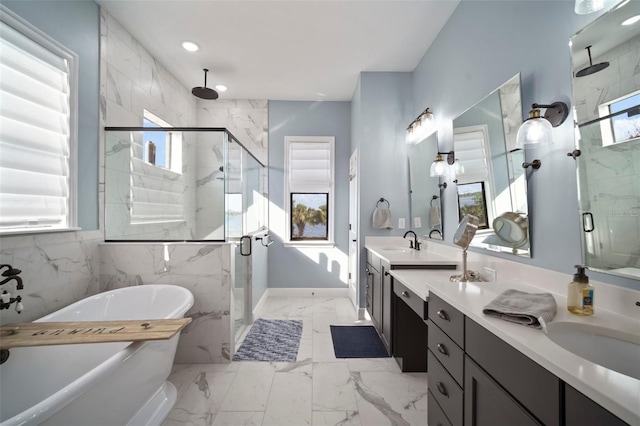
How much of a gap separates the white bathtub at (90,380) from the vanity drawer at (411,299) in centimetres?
153

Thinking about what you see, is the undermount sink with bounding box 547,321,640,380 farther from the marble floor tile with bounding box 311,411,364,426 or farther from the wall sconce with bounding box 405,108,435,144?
the wall sconce with bounding box 405,108,435,144

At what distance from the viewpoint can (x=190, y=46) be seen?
2789mm

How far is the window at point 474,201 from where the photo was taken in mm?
1819

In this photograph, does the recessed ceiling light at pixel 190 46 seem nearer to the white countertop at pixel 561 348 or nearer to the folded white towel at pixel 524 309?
the white countertop at pixel 561 348

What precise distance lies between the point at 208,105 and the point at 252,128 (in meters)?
0.76

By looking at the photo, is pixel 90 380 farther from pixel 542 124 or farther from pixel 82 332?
pixel 542 124

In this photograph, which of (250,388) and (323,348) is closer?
(250,388)

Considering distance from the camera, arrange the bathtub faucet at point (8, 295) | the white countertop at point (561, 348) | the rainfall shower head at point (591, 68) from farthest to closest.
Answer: the bathtub faucet at point (8, 295) → the rainfall shower head at point (591, 68) → the white countertop at point (561, 348)

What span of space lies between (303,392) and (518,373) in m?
1.57

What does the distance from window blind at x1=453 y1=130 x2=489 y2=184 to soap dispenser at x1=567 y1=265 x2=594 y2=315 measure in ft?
2.98

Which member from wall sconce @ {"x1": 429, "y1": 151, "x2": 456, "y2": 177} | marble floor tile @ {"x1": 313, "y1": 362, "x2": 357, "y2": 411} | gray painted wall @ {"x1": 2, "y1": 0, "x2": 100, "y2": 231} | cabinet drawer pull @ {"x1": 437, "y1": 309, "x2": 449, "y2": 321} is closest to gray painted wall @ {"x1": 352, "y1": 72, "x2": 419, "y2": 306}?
wall sconce @ {"x1": 429, "y1": 151, "x2": 456, "y2": 177}

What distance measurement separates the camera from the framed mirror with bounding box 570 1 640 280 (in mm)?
948

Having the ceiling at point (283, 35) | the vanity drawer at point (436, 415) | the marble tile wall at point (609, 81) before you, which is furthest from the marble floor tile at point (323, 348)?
the ceiling at point (283, 35)

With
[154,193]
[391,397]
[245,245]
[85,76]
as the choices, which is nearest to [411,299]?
[391,397]
